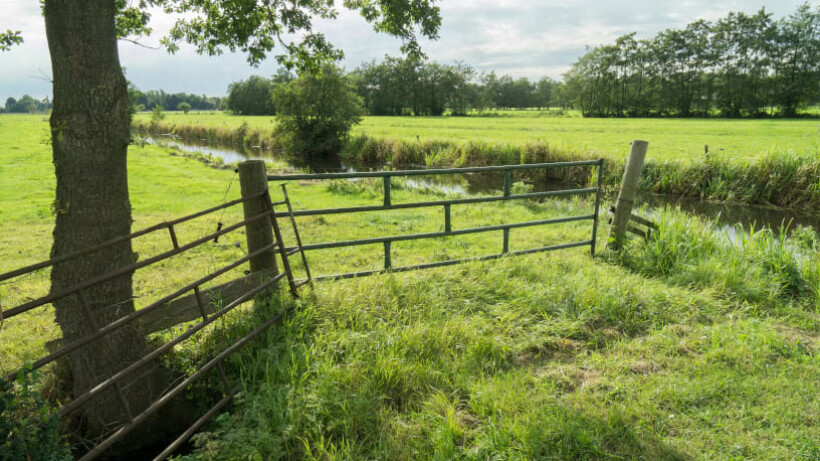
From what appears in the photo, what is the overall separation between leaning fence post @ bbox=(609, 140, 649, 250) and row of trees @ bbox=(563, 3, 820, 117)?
62.6m

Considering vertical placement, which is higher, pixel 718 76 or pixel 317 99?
pixel 718 76

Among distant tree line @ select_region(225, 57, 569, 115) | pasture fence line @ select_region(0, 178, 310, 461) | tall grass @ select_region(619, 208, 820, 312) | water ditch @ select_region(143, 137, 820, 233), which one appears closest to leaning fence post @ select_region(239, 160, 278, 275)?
pasture fence line @ select_region(0, 178, 310, 461)

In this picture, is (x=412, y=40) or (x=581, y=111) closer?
(x=412, y=40)

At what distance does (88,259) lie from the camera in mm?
3174

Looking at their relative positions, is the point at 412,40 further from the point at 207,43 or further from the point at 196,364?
the point at 196,364

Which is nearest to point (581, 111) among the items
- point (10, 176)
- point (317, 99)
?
point (317, 99)

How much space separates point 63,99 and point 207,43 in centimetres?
328

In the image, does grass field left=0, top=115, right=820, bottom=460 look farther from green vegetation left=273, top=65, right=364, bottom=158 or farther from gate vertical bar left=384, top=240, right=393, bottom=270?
green vegetation left=273, top=65, right=364, bottom=158

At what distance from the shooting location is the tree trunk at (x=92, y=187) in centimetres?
289

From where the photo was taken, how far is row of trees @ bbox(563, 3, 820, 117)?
5594 centimetres

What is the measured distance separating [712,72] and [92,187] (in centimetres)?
7702

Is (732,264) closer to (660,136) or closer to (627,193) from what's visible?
(627,193)

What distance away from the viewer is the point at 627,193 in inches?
240

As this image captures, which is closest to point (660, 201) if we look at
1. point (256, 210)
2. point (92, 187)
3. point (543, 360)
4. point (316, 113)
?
point (543, 360)
